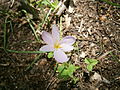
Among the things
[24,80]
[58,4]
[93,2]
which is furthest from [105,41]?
[24,80]

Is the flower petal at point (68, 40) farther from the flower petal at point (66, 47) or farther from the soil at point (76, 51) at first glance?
the soil at point (76, 51)

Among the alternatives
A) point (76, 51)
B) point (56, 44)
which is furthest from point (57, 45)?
point (76, 51)

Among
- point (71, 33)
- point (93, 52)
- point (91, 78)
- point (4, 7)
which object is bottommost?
point (91, 78)

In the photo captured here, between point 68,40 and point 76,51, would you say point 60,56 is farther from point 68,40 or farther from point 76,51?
point 76,51

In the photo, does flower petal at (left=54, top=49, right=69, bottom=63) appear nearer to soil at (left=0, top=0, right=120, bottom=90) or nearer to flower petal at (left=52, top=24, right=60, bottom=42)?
flower petal at (left=52, top=24, right=60, bottom=42)

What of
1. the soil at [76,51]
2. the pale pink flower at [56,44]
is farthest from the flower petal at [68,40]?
the soil at [76,51]

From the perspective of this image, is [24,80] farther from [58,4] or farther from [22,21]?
[58,4]

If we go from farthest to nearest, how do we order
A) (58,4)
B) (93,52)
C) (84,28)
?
(58,4)
(84,28)
(93,52)
